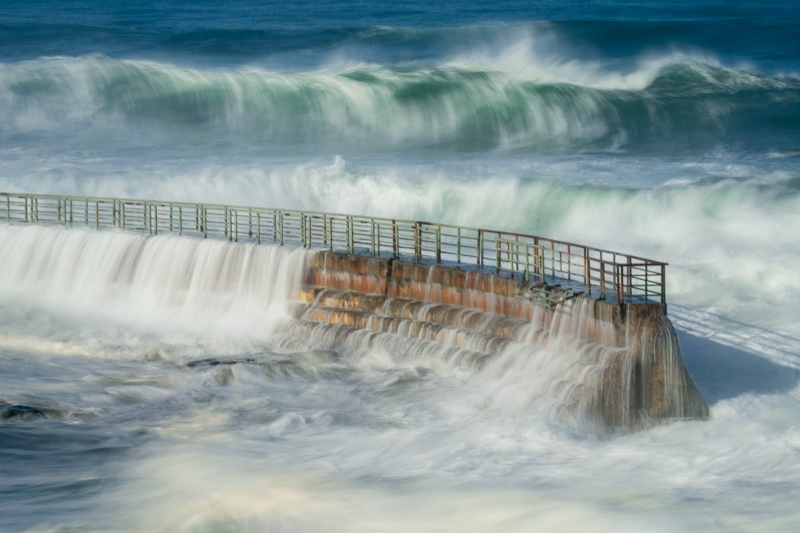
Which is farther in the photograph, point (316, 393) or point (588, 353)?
point (316, 393)

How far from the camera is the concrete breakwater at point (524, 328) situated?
752 inches

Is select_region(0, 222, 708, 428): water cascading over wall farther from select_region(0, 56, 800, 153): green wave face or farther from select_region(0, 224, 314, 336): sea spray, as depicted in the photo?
select_region(0, 56, 800, 153): green wave face

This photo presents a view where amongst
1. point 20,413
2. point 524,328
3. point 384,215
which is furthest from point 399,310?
point 384,215

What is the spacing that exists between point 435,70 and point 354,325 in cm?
3512

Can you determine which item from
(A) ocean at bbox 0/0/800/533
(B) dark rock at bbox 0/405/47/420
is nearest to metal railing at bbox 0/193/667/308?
(A) ocean at bbox 0/0/800/533

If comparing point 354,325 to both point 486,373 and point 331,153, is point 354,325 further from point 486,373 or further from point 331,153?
point 331,153

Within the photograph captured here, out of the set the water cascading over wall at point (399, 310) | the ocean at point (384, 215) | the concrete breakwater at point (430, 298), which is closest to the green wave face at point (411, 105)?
the ocean at point (384, 215)

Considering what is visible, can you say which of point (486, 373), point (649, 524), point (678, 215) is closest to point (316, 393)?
point (486, 373)

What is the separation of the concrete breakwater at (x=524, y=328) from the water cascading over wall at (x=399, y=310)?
20 mm

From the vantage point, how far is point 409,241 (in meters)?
32.2

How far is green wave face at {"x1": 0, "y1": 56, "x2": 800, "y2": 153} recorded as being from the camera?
48.9 m

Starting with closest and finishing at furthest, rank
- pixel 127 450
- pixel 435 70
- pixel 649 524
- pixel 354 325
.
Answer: pixel 649 524 → pixel 127 450 → pixel 354 325 → pixel 435 70

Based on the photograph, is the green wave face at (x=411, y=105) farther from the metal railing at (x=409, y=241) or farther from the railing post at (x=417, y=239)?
the railing post at (x=417, y=239)

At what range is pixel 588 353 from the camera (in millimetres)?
19906
